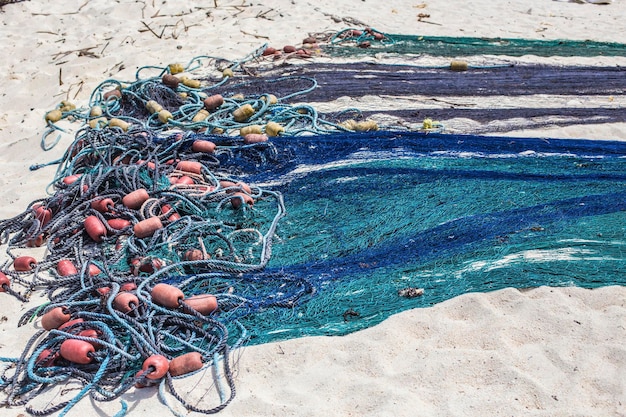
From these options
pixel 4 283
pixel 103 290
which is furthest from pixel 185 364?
pixel 4 283

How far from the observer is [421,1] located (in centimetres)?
964

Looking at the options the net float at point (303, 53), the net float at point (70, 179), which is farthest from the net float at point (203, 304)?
the net float at point (303, 53)

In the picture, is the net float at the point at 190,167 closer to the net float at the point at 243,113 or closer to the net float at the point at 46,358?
the net float at the point at 243,113

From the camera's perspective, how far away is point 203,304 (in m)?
3.20

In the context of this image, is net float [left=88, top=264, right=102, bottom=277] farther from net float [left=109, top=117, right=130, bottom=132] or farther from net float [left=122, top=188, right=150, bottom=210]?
net float [left=109, top=117, right=130, bottom=132]

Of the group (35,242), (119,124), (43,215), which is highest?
(119,124)

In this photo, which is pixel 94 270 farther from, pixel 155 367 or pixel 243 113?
pixel 243 113

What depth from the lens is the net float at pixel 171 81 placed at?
5.89 m

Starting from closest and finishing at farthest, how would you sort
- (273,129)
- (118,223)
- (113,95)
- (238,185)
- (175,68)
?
(118,223) < (238,185) < (273,129) < (113,95) < (175,68)

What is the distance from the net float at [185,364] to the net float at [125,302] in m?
0.43

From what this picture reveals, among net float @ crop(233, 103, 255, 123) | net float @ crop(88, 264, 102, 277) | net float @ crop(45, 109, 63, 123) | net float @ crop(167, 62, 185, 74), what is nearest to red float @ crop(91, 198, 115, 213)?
net float @ crop(88, 264, 102, 277)

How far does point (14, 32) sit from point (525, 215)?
23.5ft

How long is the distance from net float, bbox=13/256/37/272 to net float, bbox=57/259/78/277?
0.20 m

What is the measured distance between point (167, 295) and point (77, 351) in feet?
1.66
